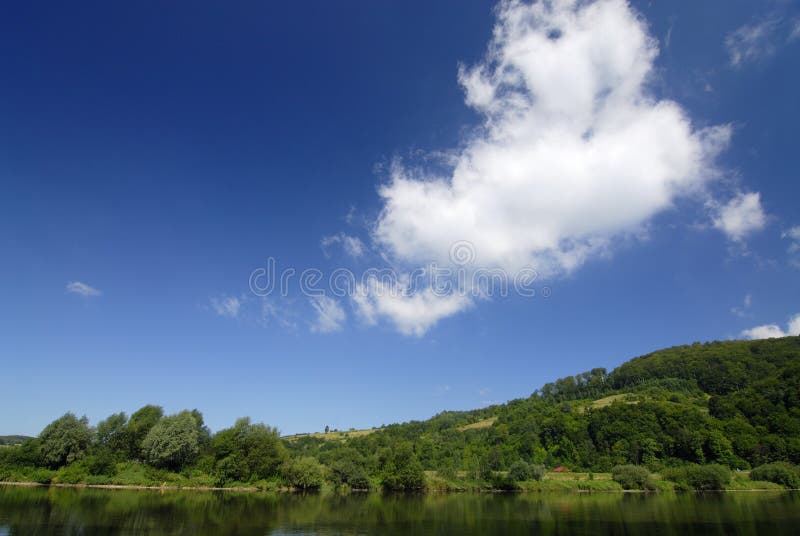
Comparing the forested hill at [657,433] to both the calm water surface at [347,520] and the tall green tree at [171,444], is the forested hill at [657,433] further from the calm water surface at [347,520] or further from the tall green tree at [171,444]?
the calm water surface at [347,520]

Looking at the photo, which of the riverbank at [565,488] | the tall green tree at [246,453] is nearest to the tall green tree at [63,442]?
the tall green tree at [246,453]

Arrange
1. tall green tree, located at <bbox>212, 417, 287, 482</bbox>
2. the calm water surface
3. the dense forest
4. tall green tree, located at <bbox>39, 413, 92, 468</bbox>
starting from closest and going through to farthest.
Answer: the calm water surface
tall green tree, located at <bbox>39, 413, 92, 468</bbox>
the dense forest
tall green tree, located at <bbox>212, 417, 287, 482</bbox>

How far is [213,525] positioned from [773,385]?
14481cm

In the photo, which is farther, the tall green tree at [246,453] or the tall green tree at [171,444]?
the tall green tree at [246,453]

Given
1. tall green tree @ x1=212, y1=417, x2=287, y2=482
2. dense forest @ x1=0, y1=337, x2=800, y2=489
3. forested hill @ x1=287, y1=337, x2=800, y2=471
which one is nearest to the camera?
dense forest @ x1=0, y1=337, x2=800, y2=489

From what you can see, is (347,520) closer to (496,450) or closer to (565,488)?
(565,488)

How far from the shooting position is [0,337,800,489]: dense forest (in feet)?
232

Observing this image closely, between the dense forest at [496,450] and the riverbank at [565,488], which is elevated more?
the dense forest at [496,450]

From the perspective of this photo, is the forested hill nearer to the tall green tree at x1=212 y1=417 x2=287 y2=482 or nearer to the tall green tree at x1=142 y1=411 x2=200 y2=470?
the tall green tree at x1=212 y1=417 x2=287 y2=482

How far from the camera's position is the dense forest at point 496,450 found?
70.7 metres

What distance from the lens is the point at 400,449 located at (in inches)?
3393

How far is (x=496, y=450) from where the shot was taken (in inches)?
4670

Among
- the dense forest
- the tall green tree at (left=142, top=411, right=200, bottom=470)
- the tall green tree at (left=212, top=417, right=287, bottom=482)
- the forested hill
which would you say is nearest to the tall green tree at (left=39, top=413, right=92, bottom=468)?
the dense forest

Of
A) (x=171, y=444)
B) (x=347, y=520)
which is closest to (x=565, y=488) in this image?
(x=347, y=520)
